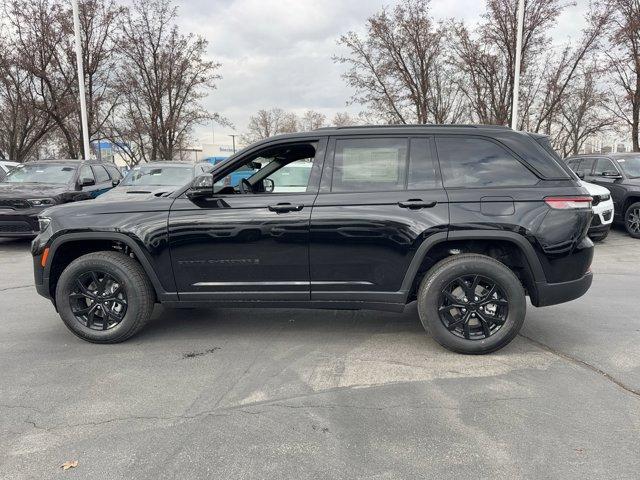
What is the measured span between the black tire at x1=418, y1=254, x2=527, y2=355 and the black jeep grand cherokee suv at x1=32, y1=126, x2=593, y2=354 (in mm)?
11

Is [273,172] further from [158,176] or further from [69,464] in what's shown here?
[158,176]

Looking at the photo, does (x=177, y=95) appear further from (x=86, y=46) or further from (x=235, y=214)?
(x=235, y=214)

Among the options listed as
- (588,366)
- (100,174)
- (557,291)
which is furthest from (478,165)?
(100,174)

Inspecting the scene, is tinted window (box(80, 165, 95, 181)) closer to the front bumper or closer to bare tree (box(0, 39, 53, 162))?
the front bumper

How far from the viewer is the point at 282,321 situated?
192 inches

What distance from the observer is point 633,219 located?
1028 cm

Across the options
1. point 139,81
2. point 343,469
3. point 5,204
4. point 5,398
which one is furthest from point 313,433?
point 139,81

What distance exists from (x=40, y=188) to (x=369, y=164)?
8122mm

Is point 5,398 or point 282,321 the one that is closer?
point 5,398

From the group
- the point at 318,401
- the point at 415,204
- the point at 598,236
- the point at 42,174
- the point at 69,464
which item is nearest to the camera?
the point at 69,464

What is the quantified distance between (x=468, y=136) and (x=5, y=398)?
3997 mm

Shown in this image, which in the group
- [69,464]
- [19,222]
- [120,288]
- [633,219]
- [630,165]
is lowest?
[69,464]

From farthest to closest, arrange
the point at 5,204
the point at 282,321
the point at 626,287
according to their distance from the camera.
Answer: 1. the point at 5,204
2. the point at 626,287
3. the point at 282,321

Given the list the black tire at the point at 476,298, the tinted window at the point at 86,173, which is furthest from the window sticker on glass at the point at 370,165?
the tinted window at the point at 86,173
